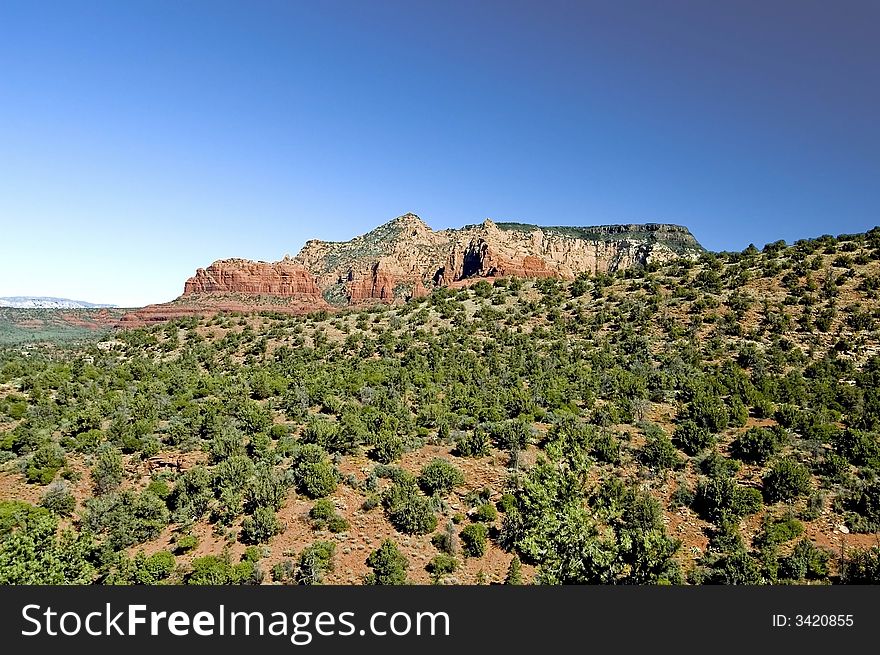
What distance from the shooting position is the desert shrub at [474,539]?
14.5m

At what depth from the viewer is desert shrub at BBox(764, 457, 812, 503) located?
1658cm

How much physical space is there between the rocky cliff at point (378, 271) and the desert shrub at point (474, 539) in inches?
4234

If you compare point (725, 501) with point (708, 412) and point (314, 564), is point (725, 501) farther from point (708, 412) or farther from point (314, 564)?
point (314, 564)

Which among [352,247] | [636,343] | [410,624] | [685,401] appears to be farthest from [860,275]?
[352,247]

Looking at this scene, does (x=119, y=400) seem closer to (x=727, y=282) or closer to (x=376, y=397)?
(x=376, y=397)

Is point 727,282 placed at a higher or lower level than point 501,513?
higher

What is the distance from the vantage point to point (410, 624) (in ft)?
31.6

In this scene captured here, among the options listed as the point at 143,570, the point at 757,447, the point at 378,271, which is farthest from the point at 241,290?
the point at 757,447

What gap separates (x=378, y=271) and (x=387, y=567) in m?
143

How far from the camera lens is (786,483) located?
55.1ft

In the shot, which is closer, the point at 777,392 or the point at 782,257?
the point at 777,392

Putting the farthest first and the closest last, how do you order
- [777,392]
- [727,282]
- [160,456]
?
1. [727,282]
2. [777,392]
3. [160,456]

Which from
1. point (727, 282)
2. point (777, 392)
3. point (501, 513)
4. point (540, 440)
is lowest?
point (501, 513)

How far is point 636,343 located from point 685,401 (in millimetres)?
10796
